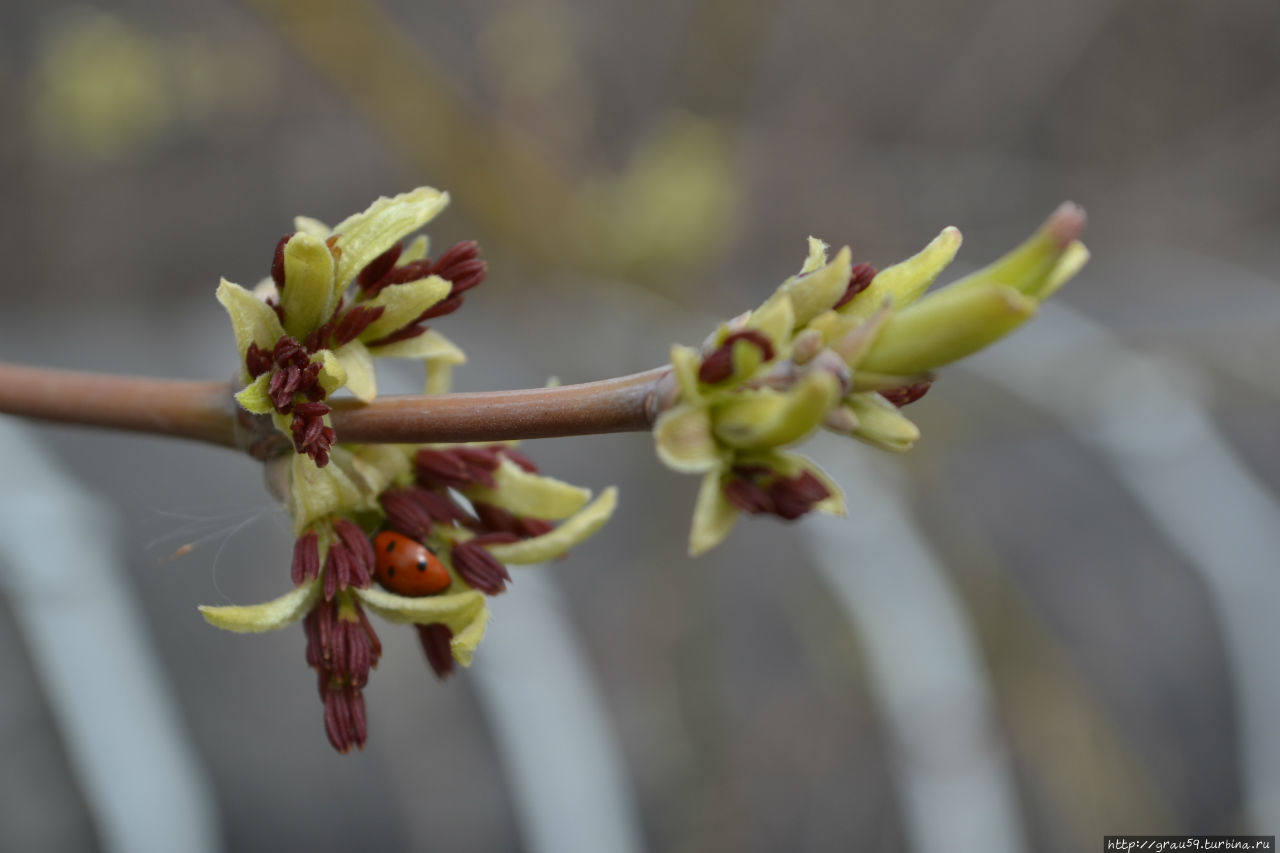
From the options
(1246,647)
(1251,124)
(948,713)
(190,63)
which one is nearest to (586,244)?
(948,713)

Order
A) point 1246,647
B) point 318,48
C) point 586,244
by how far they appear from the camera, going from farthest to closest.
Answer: point 586,244, point 1246,647, point 318,48

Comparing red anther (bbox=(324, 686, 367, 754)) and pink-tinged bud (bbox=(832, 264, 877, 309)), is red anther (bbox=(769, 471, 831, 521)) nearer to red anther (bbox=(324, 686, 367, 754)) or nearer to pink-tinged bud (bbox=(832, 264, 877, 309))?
pink-tinged bud (bbox=(832, 264, 877, 309))

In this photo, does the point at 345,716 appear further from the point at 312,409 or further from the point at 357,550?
the point at 312,409

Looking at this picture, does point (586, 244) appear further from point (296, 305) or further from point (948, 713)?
point (296, 305)

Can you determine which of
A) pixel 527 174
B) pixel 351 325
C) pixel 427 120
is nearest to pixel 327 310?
pixel 351 325

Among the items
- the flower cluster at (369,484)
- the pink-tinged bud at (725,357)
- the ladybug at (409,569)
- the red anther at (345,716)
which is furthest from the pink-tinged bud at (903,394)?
the red anther at (345,716)
